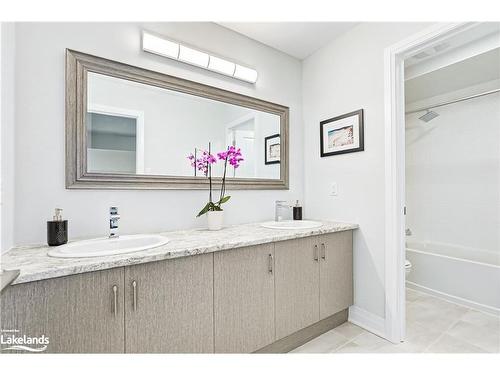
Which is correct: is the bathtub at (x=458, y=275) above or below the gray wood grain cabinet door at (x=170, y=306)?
below

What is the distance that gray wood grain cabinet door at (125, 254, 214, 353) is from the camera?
1.09m

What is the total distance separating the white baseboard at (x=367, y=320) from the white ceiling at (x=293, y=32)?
2233 mm

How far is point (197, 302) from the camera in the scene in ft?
4.10

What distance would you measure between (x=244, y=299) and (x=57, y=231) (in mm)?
1016

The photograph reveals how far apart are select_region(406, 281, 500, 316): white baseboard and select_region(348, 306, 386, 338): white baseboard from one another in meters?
1.07

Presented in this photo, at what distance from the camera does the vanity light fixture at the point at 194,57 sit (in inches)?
65.2

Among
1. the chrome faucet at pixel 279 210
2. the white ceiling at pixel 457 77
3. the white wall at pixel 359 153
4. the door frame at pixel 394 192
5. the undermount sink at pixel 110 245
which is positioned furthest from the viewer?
the chrome faucet at pixel 279 210

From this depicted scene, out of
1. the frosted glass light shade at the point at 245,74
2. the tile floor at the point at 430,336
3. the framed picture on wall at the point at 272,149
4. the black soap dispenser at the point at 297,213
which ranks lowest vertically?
the tile floor at the point at 430,336

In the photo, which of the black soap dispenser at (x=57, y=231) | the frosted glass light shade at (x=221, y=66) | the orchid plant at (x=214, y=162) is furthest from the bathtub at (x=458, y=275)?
the black soap dispenser at (x=57, y=231)

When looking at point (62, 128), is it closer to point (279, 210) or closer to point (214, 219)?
point (214, 219)

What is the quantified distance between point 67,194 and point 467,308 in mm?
3187

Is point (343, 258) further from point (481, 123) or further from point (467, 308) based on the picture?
point (481, 123)

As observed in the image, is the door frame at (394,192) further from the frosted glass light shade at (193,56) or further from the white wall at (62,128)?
the frosted glass light shade at (193,56)
